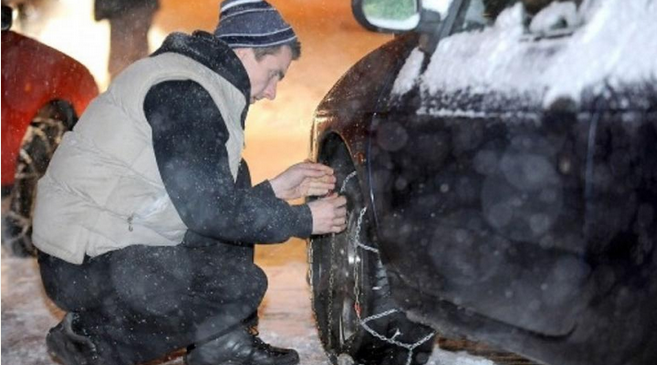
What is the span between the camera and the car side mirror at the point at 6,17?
19.6 ft

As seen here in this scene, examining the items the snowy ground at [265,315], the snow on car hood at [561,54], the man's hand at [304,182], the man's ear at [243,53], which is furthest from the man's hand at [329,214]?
the snowy ground at [265,315]

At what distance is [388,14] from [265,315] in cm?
217

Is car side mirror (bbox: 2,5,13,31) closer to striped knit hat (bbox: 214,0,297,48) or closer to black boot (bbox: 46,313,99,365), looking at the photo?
black boot (bbox: 46,313,99,365)

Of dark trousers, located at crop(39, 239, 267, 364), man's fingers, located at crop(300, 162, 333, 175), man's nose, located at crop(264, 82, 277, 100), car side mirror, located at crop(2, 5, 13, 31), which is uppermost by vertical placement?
man's nose, located at crop(264, 82, 277, 100)

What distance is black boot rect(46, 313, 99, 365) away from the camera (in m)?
3.16

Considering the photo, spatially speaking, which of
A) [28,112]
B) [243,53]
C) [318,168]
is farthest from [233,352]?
[28,112]

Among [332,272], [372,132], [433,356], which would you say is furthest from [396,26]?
[433,356]

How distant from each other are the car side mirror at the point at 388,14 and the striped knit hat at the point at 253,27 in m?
0.27

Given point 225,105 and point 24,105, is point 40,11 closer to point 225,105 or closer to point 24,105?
point 24,105

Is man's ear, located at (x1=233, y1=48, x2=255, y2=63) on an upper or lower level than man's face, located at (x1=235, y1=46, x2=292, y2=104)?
upper

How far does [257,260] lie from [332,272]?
283cm

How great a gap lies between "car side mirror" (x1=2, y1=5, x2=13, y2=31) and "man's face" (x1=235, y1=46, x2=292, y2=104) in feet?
11.2

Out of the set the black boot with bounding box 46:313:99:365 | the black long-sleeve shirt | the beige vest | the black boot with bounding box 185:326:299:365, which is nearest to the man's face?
the beige vest

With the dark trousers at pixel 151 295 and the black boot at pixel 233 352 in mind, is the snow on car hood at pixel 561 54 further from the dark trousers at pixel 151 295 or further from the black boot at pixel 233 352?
the black boot at pixel 233 352
